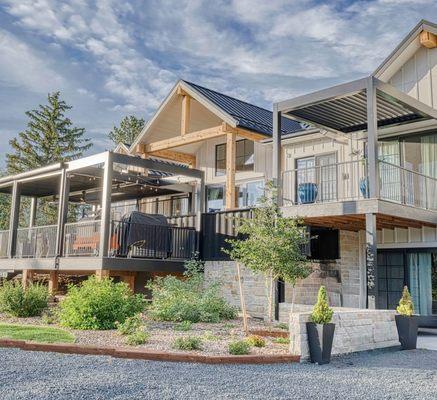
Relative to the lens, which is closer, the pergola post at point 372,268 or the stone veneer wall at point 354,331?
the stone veneer wall at point 354,331

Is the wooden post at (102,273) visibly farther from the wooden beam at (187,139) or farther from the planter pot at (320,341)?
the planter pot at (320,341)

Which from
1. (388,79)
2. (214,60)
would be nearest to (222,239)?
(388,79)

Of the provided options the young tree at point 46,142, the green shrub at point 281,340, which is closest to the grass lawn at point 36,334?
the green shrub at point 281,340

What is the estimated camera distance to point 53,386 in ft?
17.8

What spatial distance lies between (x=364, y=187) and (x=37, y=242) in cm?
1057

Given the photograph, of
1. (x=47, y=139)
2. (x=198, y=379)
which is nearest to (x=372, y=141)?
(x=198, y=379)

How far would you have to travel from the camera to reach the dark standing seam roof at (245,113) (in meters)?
16.5

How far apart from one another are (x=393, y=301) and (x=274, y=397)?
31.2 feet

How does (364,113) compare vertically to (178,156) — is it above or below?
below

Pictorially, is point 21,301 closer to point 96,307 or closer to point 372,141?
point 96,307

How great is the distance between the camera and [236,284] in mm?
13867

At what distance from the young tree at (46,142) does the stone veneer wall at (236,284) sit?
25271mm

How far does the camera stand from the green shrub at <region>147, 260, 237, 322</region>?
36.2 ft

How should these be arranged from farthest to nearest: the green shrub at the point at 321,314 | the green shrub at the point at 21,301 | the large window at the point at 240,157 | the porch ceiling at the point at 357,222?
the large window at the point at 240,157 → the porch ceiling at the point at 357,222 → the green shrub at the point at 21,301 → the green shrub at the point at 321,314
